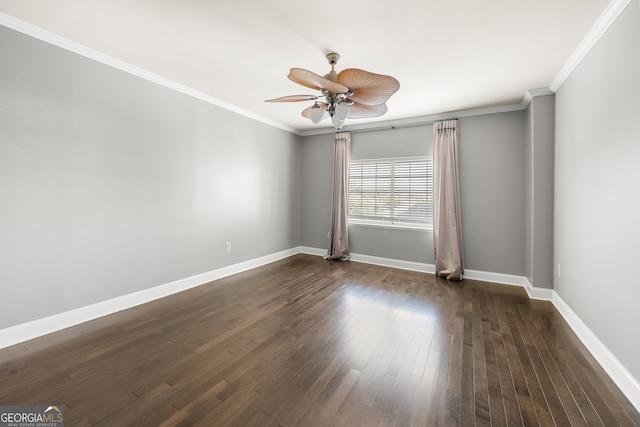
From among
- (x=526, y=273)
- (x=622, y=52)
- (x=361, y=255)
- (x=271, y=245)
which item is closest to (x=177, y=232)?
(x=271, y=245)

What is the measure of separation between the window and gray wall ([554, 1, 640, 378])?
1973 millimetres

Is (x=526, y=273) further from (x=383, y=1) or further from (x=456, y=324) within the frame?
(x=383, y=1)

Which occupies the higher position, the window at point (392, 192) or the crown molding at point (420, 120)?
the crown molding at point (420, 120)

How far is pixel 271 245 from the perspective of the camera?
5.32 metres

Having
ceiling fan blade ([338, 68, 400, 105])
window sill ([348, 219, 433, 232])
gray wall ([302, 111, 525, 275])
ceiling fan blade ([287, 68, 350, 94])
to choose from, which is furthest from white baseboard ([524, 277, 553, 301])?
ceiling fan blade ([287, 68, 350, 94])

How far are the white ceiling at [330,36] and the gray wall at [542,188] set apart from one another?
377 millimetres

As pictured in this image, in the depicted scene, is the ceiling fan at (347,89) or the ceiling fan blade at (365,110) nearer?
the ceiling fan at (347,89)

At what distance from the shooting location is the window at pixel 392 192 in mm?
4781

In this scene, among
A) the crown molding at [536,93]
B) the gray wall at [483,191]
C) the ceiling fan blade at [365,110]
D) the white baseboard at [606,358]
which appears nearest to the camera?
the white baseboard at [606,358]

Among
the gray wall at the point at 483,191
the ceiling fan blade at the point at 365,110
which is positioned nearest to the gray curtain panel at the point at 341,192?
the gray wall at the point at 483,191

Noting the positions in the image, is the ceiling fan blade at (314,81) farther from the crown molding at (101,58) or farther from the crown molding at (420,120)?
the crown molding at (420,120)

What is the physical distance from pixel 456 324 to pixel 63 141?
429 centimetres

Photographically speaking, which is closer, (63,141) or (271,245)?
(63,141)

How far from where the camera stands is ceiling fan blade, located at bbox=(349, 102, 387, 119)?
270cm
